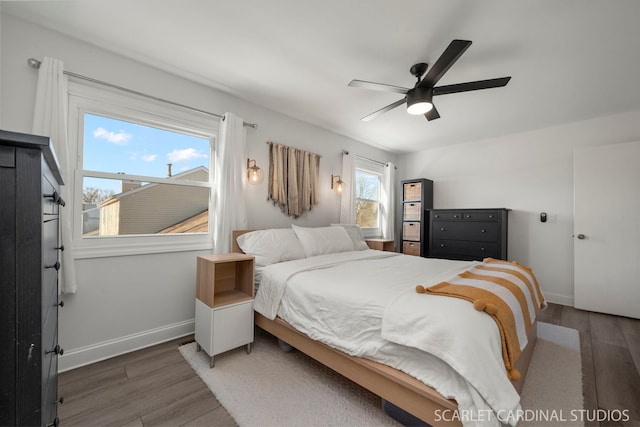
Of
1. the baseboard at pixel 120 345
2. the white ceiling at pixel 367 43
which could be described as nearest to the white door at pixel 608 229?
the white ceiling at pixel 367 43

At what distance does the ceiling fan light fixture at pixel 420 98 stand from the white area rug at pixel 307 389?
7.39 ft

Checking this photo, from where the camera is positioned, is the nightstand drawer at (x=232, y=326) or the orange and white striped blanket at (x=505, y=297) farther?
the nightstand drawer at (x=232, y=326)

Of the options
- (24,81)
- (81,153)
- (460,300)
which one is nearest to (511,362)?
(460,300)

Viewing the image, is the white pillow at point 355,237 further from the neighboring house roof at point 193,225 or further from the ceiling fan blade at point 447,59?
the ceiling fan blade at point 447,59

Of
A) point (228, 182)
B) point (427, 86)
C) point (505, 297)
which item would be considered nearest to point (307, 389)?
point (505, 297)

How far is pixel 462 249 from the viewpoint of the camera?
4.11 metres

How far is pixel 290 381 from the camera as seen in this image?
1839mm

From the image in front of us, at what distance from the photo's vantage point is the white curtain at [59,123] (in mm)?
1817

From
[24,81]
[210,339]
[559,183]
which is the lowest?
[210,339]

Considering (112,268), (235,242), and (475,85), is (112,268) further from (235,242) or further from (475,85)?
(475,85)

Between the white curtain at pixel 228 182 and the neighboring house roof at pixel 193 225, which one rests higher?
the white curtain at pixel 228 182

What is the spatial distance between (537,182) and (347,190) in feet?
9.33

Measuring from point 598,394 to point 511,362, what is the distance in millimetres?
1207

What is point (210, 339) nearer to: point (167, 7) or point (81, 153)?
point (81, 153)
